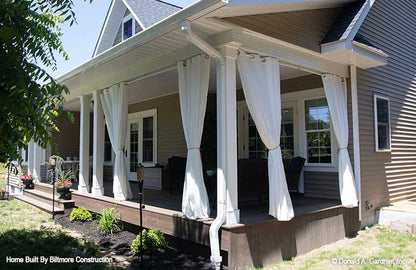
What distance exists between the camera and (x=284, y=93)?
22.5 ft

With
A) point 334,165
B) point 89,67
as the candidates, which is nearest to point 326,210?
point 334,165

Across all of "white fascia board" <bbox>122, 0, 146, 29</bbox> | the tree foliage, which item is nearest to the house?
the tree foliage

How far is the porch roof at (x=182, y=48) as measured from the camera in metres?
3.74

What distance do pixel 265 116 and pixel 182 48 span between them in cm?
148

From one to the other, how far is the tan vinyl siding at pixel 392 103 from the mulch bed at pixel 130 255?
3.42 m

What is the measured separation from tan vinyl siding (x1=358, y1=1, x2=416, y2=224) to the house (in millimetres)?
38

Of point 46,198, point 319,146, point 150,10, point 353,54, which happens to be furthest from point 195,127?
point 150,10

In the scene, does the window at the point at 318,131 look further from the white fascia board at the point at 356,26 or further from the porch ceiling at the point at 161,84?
the white fascia board at the point at 356,26

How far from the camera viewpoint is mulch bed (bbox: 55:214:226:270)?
3.98m

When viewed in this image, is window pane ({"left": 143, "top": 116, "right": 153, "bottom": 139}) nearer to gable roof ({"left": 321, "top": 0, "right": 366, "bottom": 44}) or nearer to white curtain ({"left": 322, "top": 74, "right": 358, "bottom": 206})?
white curtain ({"left": 322, "top": 74, "right": 358, "bottom": 206})

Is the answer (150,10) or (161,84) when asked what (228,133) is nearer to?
(161,84)

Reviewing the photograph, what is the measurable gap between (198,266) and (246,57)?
103 inches

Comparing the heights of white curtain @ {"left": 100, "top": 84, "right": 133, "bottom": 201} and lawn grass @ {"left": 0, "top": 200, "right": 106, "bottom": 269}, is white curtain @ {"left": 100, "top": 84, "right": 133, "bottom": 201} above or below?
above

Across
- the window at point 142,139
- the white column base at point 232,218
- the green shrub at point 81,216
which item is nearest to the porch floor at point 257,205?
the white column base at point 232,218
